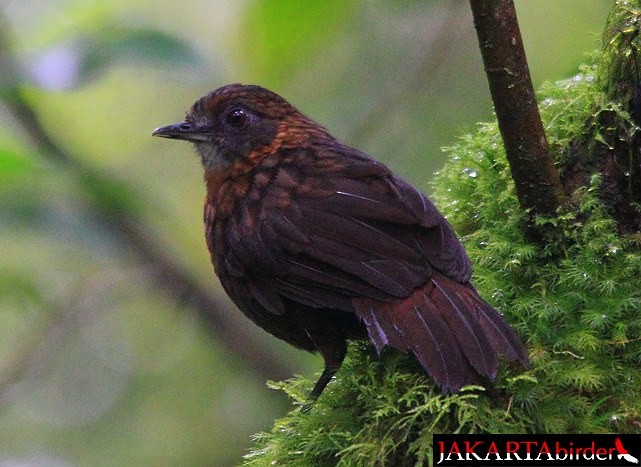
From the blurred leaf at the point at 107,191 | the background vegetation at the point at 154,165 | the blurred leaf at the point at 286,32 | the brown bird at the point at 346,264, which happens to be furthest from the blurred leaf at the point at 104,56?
the blurred leaf at the point at 107,191

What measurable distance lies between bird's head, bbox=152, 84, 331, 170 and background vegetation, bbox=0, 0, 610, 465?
6.8 inches

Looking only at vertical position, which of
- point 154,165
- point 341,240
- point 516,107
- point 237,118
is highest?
point 154,165

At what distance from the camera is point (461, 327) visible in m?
2.69

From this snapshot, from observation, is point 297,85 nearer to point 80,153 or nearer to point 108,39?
point 80,153

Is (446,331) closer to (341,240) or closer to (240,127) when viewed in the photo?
(341,240)

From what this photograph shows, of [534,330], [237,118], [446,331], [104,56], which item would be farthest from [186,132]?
[534,330]

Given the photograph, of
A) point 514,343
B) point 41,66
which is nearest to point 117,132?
point 41,66

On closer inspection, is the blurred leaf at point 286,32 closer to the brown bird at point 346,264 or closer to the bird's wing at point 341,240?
the brown bird at point 346,264

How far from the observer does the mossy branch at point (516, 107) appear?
2727 mm

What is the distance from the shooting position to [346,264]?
2.95m

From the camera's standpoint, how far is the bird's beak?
4.09 meters

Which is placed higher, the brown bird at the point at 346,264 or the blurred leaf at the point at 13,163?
the blurred leaf at the point at 13,163

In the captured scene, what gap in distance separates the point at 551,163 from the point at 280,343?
424 cm

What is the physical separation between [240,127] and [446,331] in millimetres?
1729
